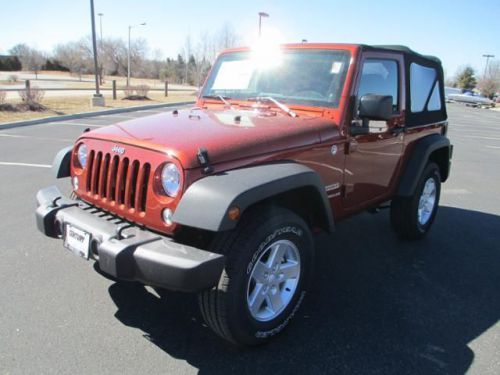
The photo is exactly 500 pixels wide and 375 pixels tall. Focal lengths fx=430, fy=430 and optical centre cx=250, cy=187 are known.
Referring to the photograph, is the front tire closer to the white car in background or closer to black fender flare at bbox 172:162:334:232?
black fender flare at bbox 172:162:334:232

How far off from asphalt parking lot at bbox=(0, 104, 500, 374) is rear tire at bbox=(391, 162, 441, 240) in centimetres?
15

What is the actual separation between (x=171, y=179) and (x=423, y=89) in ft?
10.5

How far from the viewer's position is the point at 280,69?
371 centimetres

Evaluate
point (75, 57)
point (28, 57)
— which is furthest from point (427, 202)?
point (75, 57)

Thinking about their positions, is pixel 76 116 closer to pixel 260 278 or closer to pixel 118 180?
pixel 118 180

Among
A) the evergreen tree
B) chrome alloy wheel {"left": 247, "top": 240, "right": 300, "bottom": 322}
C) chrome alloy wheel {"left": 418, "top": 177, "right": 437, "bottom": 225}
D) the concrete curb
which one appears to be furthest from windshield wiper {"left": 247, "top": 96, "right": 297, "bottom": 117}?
the evergreen tree

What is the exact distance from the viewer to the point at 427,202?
4.86 m

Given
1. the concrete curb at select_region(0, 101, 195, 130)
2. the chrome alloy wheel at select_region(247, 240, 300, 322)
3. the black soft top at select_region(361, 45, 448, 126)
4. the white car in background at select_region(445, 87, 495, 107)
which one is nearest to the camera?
the chrome alloy wheel at select_region(247, 240, 300, 322)

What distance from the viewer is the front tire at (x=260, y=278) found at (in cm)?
245

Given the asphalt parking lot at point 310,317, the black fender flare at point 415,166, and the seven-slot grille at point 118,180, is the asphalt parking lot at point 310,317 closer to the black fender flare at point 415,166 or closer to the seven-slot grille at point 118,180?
the black fender flare at point 415,166

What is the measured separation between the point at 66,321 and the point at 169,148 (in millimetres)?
1418

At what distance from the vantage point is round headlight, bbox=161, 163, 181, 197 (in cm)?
246

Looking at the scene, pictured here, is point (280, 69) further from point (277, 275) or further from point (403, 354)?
point (403, 354)

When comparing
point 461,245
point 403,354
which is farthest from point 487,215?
point 403,354
